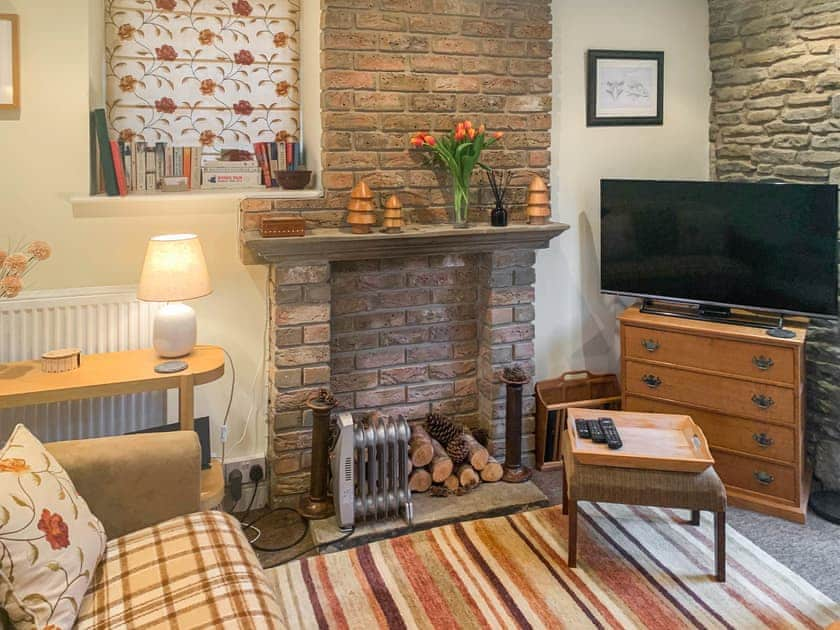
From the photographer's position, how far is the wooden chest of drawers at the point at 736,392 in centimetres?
291

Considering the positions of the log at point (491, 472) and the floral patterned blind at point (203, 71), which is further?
the log at point (491, 472)

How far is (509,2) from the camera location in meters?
3.15

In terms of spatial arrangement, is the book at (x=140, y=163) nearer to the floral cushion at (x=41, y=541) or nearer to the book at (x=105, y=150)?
the book at (x=105, y=150)

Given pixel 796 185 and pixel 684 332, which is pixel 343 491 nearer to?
pixel 684 332

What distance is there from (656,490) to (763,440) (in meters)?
0.80

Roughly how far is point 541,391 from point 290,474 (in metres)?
1.27

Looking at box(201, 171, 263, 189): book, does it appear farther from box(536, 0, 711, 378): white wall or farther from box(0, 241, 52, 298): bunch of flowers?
box(536, 0, 711, 378): white wall

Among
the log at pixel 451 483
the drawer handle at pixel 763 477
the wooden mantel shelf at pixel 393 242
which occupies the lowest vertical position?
the log at pixel 451 483

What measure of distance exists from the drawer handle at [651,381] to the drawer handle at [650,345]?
0.12m

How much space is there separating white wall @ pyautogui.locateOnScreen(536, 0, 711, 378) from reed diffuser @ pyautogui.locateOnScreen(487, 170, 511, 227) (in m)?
0.30

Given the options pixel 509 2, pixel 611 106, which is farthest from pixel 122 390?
pixel 611 106

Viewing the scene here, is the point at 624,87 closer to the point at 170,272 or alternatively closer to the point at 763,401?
the point at 763,401

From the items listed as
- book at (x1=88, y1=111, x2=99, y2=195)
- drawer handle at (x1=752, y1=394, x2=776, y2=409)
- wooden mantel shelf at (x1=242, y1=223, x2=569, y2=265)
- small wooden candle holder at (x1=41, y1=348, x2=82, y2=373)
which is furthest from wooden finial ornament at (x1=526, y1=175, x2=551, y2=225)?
small wooden candle holder at (x1=41, y1=348, x2=82, y2=373)

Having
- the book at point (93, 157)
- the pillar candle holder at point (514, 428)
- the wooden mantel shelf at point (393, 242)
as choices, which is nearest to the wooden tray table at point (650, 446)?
the pillar candle holder at point (514, 428)
